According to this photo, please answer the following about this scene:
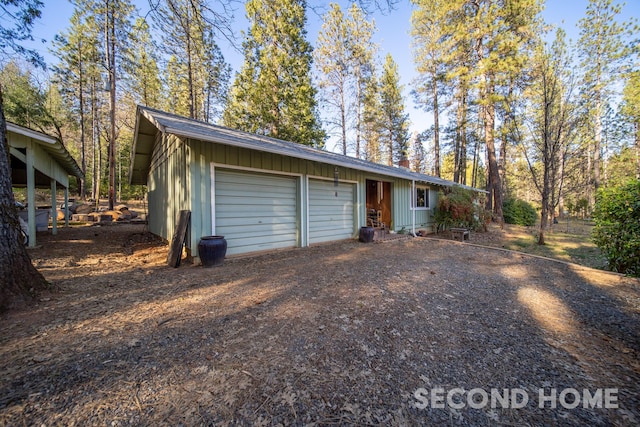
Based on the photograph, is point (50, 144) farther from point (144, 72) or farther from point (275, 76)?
point (144, 72)

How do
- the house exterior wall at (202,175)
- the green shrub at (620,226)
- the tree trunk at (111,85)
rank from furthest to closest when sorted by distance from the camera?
the tree trunk at (111,85)
the house exterior wall at (202,175)
the green shrub at (620,226)

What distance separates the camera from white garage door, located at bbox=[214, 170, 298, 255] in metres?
5.27

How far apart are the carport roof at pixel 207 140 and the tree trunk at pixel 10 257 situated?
6.42 ft

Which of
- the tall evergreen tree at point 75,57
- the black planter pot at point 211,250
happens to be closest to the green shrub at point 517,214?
the black planter pot at point 211,250

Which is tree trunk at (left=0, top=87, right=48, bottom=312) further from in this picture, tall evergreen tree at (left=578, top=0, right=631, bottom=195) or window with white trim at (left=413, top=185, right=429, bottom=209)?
tall evergreen tree at (left=578, top=0, right=631, bottom=195)

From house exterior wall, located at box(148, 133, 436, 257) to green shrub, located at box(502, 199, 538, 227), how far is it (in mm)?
11817

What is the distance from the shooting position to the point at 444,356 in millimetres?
2043

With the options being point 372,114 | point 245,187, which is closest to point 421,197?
point 245,187

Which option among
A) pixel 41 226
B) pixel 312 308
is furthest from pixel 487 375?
pixel 41 226

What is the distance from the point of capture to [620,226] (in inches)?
161

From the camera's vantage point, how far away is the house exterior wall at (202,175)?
15.9ft

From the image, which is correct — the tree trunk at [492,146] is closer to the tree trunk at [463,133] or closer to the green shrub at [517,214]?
the tree trunk at [463,133]

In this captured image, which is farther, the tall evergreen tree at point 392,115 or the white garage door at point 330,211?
the tall evergreen tree at point 392,115

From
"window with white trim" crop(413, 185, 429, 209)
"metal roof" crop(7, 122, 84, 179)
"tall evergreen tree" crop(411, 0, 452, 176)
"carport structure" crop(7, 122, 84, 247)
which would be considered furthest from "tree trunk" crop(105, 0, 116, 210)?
"tall evergreen tree" crop(411, 0, 452, 176)
